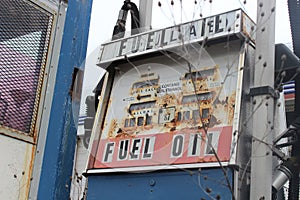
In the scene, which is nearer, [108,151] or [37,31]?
[37,31]

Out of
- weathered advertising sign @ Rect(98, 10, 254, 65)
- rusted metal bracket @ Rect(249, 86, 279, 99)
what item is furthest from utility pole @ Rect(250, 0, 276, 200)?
weathered advertising sign @ Rect(98, 10, 254, 65)

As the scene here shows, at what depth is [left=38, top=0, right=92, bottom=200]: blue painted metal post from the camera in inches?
60.2

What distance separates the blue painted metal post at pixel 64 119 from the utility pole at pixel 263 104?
994mm

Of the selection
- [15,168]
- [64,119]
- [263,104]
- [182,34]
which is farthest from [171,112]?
[15,168]

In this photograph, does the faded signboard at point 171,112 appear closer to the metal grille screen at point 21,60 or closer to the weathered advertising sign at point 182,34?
the weathered advertising sign at point 182,34

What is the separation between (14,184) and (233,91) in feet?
4.40

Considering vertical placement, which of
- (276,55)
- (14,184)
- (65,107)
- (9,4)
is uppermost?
(276,55)

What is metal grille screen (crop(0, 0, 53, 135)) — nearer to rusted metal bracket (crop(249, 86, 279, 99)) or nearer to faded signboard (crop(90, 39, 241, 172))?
faded signboard (crop(90, 39, 241, 172))

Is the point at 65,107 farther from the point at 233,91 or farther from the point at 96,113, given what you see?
the point at 96,113

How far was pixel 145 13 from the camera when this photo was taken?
10.6ft

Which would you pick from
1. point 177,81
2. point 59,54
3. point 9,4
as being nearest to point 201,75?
point 177,81

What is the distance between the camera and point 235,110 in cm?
230

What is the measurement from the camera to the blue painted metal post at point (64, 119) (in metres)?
1.53

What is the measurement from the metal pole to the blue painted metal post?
149 centimetres
